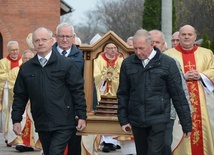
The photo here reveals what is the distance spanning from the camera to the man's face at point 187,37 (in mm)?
10969

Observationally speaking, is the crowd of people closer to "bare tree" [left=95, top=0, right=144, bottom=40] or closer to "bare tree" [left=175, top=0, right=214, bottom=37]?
"bare tree" [left=175, top=0, right=214, bottom=37]

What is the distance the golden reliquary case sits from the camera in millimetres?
9875

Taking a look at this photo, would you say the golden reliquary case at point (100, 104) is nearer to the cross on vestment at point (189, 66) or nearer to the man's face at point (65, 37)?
the man's face at point (65, 37)

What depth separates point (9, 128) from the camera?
1630 cm

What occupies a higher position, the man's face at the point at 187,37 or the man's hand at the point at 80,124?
the man's face at the point at 187,37

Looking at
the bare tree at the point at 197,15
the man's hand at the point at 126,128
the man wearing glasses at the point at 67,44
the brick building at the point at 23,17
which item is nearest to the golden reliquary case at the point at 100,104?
the man wearing glasses at the point at 67,44

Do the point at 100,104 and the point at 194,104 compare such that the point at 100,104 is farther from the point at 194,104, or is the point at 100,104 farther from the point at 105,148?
the point at 105,148

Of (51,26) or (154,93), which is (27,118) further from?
(51,26)

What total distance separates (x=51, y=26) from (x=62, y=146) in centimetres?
2083

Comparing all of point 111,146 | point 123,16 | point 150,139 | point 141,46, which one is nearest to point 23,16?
point 111,146

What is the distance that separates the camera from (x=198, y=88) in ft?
38.0

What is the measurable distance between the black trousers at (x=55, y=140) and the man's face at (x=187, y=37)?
9.23 feet

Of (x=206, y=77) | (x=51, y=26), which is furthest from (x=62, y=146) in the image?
(x=51, y=26)

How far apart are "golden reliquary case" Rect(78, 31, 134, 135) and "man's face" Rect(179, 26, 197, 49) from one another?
86 centimetres
